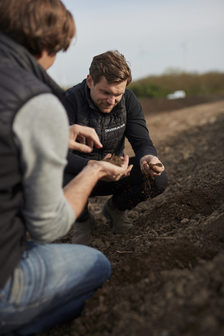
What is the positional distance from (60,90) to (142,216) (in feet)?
6.84

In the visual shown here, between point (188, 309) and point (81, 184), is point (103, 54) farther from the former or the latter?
point (188, 309)

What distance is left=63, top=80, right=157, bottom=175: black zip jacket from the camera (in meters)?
3.18

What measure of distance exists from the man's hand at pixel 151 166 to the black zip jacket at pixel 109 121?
0.14 metres

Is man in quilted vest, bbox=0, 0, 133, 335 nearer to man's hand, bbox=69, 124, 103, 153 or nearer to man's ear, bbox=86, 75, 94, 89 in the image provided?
man's hand, bbox=69, 124, 103, 153

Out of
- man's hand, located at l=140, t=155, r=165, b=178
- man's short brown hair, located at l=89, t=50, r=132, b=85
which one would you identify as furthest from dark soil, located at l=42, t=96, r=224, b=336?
man's short brown hair, located at l=89, t=50, r=132, b=85

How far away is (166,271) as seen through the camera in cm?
205

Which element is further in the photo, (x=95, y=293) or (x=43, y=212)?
(x=95, y=293)

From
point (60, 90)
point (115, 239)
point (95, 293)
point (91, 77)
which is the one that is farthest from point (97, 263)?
point (91, 77)

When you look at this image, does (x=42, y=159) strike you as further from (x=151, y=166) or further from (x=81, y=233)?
(x=81, y=233)

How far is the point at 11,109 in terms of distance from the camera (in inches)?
60.4

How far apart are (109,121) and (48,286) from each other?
1750mm

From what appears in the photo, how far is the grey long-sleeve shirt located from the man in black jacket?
1205mm

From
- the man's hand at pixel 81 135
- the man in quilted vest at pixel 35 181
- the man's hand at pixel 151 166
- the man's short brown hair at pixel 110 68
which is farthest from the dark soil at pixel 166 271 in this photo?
the man's short brown hair at pixel 110 68

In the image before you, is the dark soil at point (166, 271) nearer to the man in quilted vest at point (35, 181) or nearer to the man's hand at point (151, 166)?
the man in quilted vest at point (35, 181)
